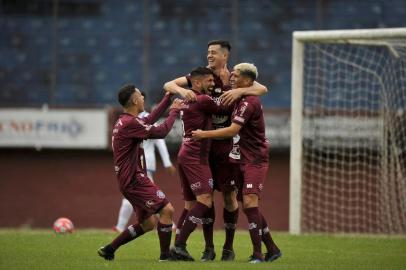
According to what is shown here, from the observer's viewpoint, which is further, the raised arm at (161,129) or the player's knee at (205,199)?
the player's knee at (205,199)

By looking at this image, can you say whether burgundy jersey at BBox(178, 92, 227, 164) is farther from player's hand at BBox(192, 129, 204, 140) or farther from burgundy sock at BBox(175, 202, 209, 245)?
burgundy sock at BBox(175, 202, 209, 245)

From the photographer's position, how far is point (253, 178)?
28.3ft

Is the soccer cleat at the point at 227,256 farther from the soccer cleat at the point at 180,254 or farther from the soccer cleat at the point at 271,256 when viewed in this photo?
the soccer cleat at the point at 180,254

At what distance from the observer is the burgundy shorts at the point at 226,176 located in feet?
29.5

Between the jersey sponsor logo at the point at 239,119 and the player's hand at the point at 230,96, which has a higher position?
the player's hand at the point at 230,96

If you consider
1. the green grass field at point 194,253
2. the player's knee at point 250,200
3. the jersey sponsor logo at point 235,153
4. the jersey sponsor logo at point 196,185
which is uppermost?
the jersey sponsor logo at point 235,153

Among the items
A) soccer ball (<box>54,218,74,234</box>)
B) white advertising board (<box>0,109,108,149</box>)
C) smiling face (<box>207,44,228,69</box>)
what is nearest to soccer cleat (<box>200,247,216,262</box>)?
smiling face (<box>207,44,228,69</box>)

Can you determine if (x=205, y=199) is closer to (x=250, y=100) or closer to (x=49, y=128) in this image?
(x=250, y=100)

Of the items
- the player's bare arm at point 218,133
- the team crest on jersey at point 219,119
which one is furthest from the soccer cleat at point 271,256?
the team crest on jersey at point 219,119

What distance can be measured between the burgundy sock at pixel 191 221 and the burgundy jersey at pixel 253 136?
0.65 meters

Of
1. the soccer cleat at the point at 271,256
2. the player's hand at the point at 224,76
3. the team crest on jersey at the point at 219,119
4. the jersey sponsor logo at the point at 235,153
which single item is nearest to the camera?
the soccer cleat at the point at 271,256

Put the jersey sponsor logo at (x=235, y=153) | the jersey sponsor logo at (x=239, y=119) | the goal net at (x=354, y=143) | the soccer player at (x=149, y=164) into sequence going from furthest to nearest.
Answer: the goal net at (x=354, y=143) < the soccer player at (x=149, y=164) < the jersey sponsor logo at (x=235, y=153) < the jersey sponsor logo at (x=239, y=119)

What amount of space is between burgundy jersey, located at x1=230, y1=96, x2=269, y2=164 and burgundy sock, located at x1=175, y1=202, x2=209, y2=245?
0.65 metres

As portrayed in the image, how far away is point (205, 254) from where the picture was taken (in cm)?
891
